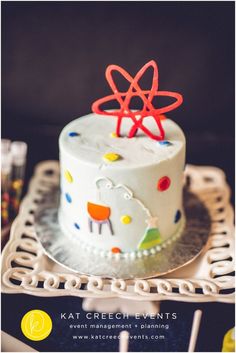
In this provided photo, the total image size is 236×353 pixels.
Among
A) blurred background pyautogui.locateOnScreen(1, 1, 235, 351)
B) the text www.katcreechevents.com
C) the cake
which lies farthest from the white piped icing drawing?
blurred background pyautogui.locateOnScreen(1, 1, 235, 351)

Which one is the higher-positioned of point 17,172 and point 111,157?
point 111,157

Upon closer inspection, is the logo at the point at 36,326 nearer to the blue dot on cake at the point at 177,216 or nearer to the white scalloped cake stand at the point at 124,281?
the white scalloped cake stand at the point at 124,281

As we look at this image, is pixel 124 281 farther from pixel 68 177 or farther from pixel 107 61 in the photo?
pixel 107 61

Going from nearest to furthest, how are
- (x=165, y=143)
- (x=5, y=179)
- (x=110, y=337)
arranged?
(x=110, y=337) → (x=165, y=143) → (x=5, y=179)

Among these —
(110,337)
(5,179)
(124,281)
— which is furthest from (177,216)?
(5,179)

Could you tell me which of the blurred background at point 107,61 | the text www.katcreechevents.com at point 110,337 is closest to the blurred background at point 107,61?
the blurred background at point 107,61

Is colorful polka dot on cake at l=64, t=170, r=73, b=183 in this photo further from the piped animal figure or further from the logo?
the logo
